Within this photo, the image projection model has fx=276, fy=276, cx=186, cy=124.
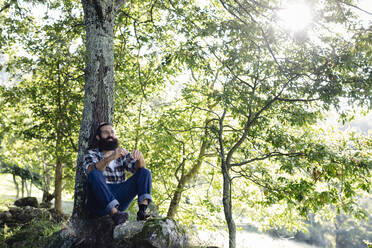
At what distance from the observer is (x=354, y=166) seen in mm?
4895

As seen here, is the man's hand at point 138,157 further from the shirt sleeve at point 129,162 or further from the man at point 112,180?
the shirt sleeve at point 129,162

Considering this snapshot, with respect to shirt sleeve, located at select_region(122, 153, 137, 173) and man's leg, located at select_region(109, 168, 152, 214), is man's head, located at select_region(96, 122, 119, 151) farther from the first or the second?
man's leg, located at select_region(109, 168, 152, 214)

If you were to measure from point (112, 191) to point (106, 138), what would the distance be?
82 cm

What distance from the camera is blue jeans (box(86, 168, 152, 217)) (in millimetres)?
3783

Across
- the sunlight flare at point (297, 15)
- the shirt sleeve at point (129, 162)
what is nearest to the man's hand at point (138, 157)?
the shirt sleeve at point (129, 162)

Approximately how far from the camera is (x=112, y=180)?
4.41 meters

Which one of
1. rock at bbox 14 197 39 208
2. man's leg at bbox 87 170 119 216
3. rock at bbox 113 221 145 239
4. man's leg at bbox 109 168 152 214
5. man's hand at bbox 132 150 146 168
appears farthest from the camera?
rock at bbox 14 197 39 208

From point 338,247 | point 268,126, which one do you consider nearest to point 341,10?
point 268,126

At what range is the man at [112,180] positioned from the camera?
3.79m

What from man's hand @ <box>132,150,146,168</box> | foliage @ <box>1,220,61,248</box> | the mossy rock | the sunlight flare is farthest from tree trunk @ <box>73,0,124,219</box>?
the sunlight flare

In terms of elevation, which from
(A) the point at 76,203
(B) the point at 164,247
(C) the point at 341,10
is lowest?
(B) the point at 164,247

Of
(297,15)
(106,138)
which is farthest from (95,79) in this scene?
(297,15)

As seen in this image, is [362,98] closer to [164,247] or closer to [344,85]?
[344,85]

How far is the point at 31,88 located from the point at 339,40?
25.4ft
